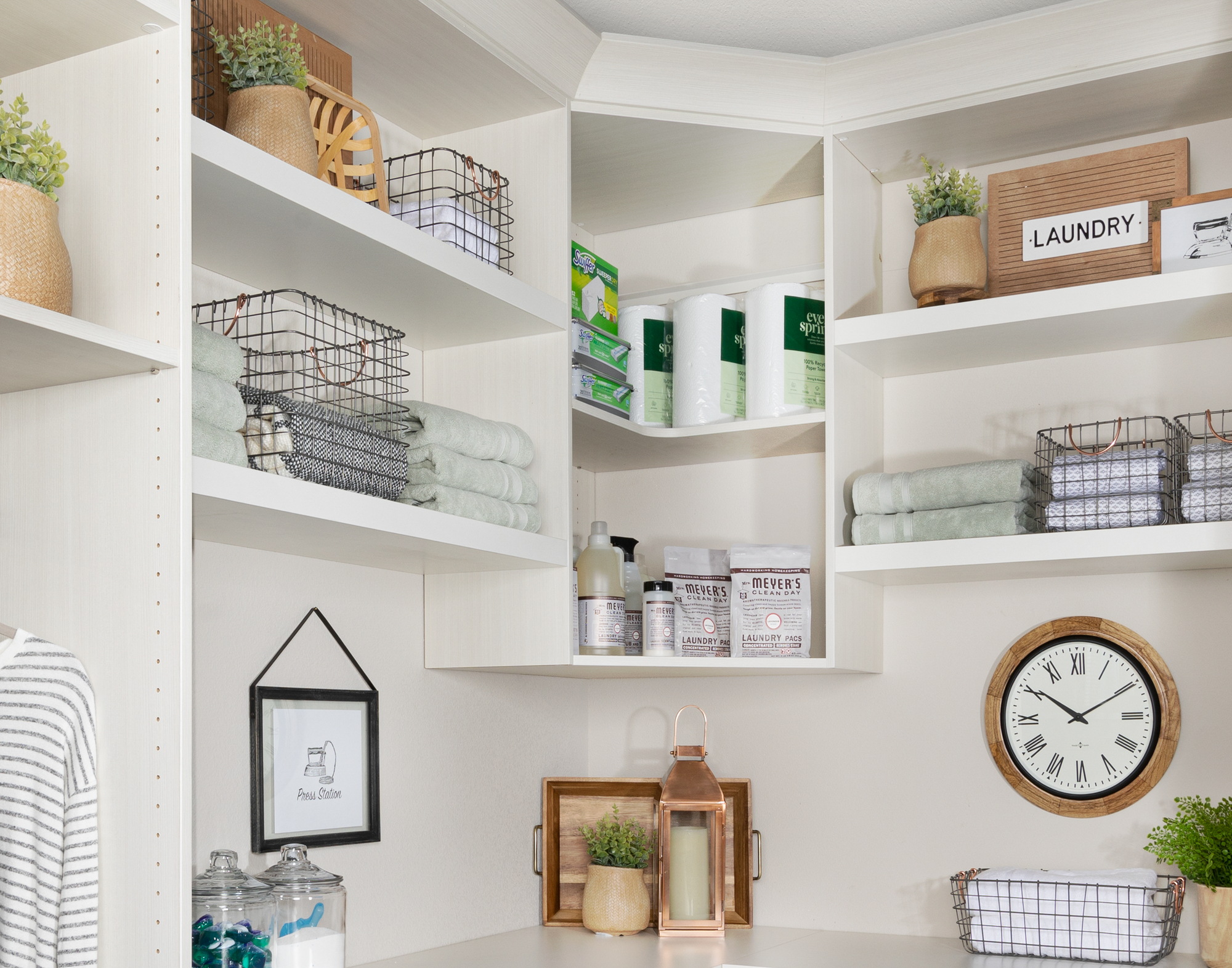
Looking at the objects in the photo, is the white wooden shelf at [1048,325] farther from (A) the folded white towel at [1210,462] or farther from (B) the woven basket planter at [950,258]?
(A) the folded white towel at [1210,462]

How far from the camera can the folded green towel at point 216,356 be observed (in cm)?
145

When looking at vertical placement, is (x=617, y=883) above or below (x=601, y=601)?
below

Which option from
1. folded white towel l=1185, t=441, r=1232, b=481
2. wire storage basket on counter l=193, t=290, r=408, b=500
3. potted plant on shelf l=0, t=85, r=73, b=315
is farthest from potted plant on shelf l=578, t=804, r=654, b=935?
potted plant on shelf l=0, t=85, r=73, b=315

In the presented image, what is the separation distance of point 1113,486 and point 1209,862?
562mm

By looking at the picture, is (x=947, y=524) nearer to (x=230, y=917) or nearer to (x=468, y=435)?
(x=468, y=435)

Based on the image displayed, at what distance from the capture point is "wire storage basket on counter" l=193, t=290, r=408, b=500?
5.14ft

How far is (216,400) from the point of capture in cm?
144

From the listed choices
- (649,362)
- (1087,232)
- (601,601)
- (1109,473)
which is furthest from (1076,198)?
(601,601)

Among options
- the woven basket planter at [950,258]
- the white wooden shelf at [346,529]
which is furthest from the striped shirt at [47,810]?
the woven basket planter at [950,258]

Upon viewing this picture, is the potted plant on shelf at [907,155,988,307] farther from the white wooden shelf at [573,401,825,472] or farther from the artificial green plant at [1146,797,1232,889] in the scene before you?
the artificial green plant at [1146,797,1232,889]

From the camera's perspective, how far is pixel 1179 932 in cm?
205

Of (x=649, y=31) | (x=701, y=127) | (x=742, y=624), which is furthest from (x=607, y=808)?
(x=649, y=31)

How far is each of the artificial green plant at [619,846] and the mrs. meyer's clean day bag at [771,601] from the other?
1.37 ft

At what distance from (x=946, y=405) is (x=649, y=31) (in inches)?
33.1
